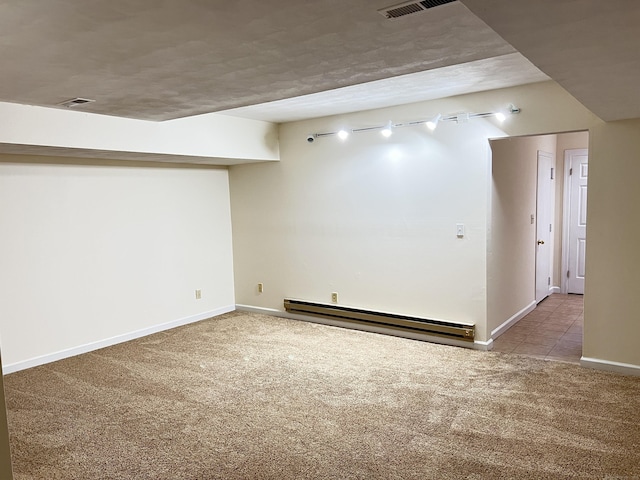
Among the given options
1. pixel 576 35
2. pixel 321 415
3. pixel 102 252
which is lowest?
pixel 321 415

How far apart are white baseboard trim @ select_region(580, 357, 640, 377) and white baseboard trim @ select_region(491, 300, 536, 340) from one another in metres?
0.91

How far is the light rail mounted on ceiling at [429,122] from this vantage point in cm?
424

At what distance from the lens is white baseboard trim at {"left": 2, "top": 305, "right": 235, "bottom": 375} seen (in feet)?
14.3

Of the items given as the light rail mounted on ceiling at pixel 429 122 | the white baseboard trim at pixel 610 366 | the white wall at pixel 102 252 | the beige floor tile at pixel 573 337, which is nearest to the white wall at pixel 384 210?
the light rail mounted on ceiling at pixel 429 122

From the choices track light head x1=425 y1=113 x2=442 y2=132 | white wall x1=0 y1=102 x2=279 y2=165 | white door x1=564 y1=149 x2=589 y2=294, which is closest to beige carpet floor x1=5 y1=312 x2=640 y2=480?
white wall x1=0 y1=102 x2=279 y2=165

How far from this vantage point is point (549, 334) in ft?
16.4

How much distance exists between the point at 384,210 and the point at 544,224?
2668 mm

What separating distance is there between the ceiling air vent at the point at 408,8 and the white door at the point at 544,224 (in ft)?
15.7

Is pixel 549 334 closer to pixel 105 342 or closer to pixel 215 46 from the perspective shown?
pixel 215 46

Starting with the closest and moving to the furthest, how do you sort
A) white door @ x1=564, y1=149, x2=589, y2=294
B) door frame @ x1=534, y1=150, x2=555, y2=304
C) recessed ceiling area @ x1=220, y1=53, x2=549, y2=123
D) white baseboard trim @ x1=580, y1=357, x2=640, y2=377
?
recessed ceiling area @ x1=220, y1=53, x2=549, y2=123
white baseboard trim @ x1=580, y1=357, x2=640, y2=377
door frame @ x1=534, y1=150, x2=555, y2=304
white door @ x1=564, y1=149, x2=589, y2=294

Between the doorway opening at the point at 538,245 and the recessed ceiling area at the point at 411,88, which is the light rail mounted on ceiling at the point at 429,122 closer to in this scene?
the recessed ceiling area at the point at 411,88

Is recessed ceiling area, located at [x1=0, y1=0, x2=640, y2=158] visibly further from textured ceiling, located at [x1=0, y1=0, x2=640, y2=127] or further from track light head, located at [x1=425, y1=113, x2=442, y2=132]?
track light head, located at [x1=425, y1=113, x2=442, y2=132]

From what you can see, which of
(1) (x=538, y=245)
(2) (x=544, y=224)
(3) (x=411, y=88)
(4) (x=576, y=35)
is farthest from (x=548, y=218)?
(4) (x=576, y=35)

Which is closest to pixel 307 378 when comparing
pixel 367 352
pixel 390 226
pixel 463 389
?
pixel 367 352
